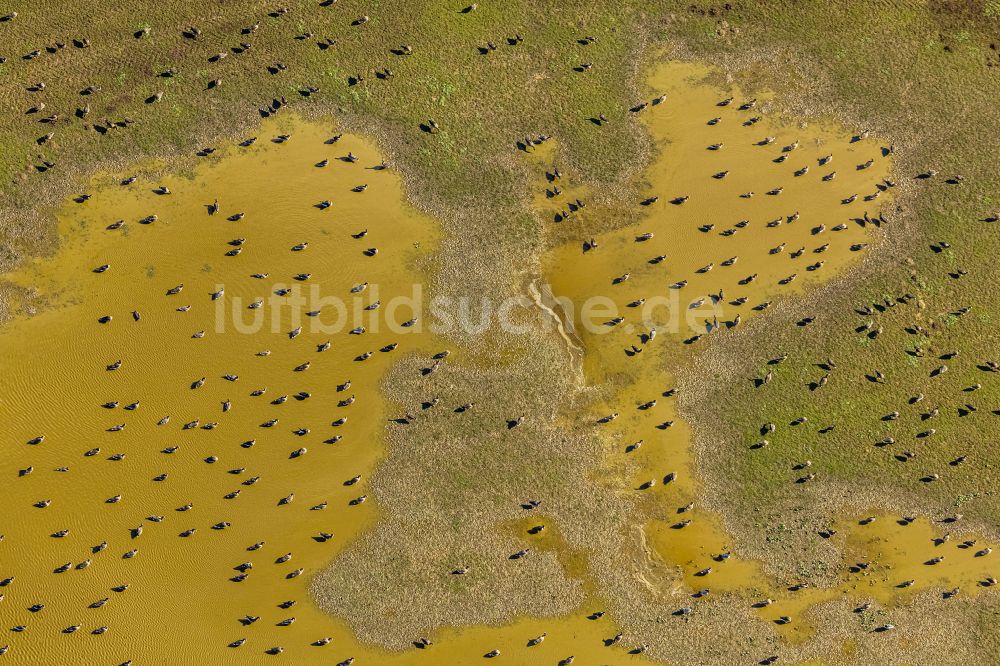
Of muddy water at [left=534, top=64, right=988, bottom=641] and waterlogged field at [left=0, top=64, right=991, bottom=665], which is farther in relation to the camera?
muddy water at [left=534, top=64, right=988, bottom=641]

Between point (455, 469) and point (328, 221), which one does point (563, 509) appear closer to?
point (455, 469)

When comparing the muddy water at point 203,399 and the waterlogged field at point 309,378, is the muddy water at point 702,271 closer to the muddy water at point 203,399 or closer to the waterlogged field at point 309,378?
the waterlogged field at point 309,378

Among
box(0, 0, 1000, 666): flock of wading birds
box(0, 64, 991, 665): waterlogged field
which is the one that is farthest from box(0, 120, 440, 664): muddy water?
box(0, 0, 1000, 666): flock of wading birds

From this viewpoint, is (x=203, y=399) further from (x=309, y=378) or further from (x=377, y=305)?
(x=377, y=305)


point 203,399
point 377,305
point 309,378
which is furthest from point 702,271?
point 203,399

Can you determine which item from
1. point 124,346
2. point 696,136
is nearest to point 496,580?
point 124,346

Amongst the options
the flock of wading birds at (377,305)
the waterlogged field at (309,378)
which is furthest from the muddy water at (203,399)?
the flock of wading birds at (377,305)

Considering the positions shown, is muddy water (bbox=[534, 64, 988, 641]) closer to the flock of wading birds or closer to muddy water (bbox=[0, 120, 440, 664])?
the flock of wading birds
